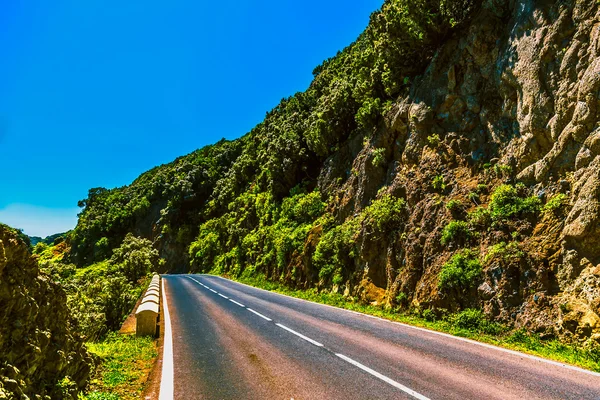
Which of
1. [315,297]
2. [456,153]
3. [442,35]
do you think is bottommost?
[315,297]

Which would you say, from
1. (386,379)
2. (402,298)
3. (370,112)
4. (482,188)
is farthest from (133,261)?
(386,379)

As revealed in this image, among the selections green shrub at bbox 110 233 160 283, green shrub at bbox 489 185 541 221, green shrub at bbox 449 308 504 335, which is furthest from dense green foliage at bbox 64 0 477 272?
green shrub at bbox 449 308 504 335

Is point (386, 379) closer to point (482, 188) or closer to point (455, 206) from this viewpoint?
point (455, 206)

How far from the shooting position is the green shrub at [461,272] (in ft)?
37.0

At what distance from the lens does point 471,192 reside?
44.4 feet

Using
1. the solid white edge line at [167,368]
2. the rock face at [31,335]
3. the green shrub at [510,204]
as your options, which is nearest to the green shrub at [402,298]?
the green shrub at [510,204]

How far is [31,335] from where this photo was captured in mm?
4059

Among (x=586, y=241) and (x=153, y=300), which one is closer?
(x=586, y=241)

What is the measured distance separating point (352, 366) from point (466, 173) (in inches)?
414

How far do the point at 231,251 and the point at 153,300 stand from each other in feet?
107

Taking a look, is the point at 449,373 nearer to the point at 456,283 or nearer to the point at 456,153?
the point at 456,283

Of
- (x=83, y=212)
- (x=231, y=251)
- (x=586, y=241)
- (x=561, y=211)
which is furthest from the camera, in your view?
(x=83, y=212)

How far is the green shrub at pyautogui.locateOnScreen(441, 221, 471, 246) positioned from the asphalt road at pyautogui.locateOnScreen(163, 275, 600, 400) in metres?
3.93

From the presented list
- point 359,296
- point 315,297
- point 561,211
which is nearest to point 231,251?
point 315,297
